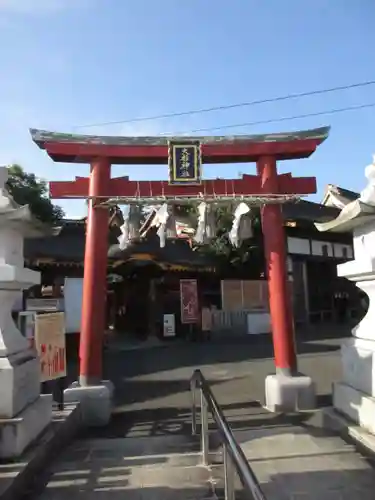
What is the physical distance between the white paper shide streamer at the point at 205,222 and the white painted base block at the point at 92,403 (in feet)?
11.1

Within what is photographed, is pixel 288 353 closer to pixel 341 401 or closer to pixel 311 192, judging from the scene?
pixel 341 401

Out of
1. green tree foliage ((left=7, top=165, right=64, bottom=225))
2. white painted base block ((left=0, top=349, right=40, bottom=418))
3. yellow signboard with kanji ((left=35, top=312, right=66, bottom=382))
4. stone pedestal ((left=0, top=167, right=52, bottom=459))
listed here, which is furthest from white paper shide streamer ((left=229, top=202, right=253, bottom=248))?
green tree foliage ((left=7, top=165, right=64, bottom=225))

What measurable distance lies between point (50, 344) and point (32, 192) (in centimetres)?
1504

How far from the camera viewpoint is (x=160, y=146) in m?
8.30

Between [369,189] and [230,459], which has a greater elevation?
[369,189]

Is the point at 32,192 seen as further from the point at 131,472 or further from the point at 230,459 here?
the point at 230,459

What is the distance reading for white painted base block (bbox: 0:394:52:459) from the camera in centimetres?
450

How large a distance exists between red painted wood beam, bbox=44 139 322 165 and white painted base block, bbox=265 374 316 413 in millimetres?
4062

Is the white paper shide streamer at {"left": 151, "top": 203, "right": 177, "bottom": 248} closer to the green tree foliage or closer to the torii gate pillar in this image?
the torii gate pillar

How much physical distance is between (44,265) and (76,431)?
10716 millimetres

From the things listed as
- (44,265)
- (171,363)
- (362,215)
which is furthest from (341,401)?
(44,265)

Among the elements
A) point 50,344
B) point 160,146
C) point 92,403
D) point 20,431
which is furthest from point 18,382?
point 160,146

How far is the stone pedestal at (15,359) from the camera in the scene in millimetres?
4613

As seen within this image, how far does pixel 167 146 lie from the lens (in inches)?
325
